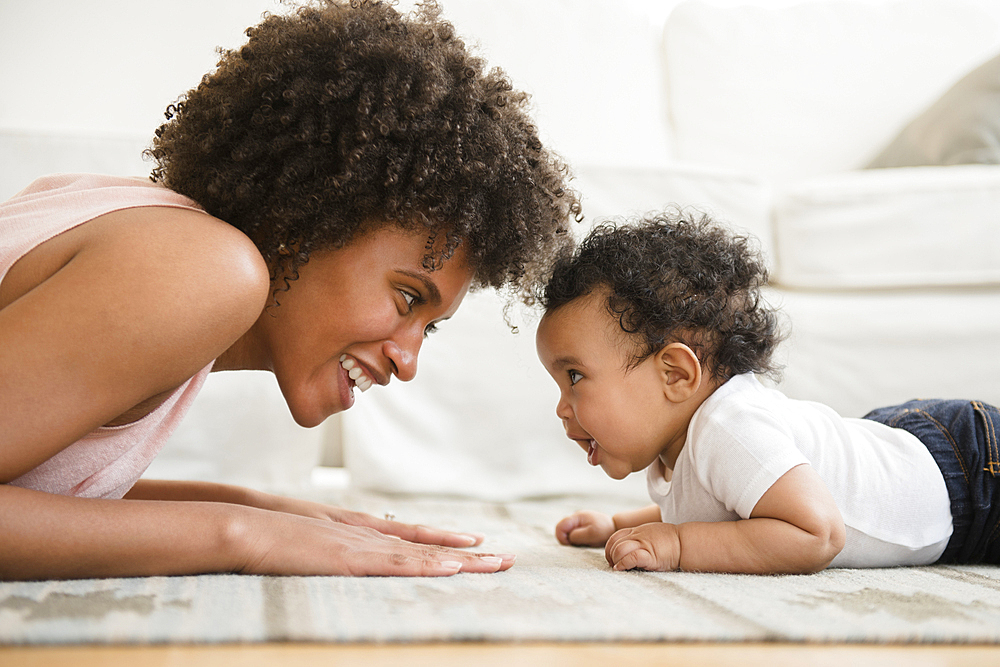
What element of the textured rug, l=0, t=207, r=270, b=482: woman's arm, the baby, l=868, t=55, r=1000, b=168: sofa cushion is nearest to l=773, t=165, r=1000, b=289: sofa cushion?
l=868, t=55, r=1000, b=168: sofa cushion

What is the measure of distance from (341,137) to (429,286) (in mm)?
185

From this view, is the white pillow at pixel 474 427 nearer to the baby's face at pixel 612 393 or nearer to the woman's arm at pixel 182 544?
the baby's face at pixel 612 393

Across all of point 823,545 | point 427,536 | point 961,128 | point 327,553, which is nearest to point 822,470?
point 823,545

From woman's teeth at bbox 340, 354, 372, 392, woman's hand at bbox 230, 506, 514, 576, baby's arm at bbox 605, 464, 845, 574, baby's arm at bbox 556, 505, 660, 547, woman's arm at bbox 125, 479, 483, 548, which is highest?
woman's teeth at bbox 340, 354, 372, 392

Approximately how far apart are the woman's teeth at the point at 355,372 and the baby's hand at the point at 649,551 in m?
0.35

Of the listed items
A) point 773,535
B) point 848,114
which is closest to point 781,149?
point 848,114

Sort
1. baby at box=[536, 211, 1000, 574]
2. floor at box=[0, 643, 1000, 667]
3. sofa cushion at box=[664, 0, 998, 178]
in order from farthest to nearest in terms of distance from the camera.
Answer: sofa cushion at box=[664, 0, 998, 178] → baby at box=[536, 211, 1000, 574] → floor at box=[0, 643, 1000, 667]

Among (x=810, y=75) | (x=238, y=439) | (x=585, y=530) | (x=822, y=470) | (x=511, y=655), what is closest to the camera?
(x=511, y=655)

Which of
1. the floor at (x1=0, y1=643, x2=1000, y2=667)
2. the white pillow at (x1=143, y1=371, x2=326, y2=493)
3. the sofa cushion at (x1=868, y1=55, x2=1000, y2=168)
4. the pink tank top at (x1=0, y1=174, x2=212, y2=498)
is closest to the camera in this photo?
the floor at (x1=0, y1=643, x2=1000, y2=667)

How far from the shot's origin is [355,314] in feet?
2.86

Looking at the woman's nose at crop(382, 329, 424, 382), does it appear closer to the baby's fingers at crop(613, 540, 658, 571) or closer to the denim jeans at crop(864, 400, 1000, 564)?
the baby's fingers at crop(613, 540, 658, 571)

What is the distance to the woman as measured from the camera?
641 millimetres

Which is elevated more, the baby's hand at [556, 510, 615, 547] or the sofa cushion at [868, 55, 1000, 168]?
the sofa cushion at [868, 55, 1000, 168]

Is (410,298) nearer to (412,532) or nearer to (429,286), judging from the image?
(429,286)
